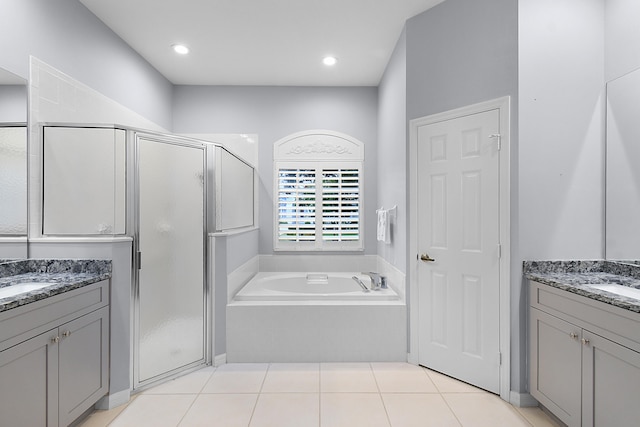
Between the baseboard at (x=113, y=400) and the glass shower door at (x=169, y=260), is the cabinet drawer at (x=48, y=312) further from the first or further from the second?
the baseboard at (x=113, y=400)

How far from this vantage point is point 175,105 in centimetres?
420

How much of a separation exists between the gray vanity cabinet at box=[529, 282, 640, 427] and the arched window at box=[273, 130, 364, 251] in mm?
2317

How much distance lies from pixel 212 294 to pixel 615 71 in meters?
3.30

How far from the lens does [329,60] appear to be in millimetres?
3535

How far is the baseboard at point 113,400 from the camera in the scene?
2.21m

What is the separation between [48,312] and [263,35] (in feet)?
8.68

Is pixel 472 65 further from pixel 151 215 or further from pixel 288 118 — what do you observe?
pixel 151 215

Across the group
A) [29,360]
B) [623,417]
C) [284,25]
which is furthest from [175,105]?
[623,417]

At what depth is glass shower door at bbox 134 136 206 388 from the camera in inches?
95.7

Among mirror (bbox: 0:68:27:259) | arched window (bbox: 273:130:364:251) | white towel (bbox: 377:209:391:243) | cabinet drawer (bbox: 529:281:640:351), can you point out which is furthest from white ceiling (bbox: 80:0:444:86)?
cabinet drawer (bbox: 529:281:640:351)

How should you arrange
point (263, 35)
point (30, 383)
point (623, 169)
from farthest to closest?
point (263, 35)
point (623, 169)
point (30, 383)

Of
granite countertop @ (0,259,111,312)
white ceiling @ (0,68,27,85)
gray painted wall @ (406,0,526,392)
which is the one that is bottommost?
granite countertop @ (0,259,111,312)

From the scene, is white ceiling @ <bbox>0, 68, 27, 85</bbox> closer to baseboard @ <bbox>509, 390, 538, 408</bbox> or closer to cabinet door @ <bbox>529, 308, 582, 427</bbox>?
cabinet door @ <bbox>529, 308, 582, 427</bbox>

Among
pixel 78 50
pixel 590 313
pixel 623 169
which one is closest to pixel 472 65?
→ pixel 623 169
